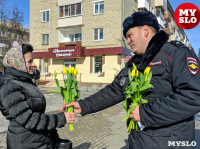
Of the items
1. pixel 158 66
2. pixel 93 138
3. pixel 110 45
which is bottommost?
pixel 93 138

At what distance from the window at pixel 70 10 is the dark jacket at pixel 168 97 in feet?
69.7

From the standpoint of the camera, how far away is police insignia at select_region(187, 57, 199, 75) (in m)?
1.51

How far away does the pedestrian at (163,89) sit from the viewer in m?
1.48

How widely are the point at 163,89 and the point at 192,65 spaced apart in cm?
34

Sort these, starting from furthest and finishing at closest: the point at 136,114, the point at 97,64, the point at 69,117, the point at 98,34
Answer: the point at 97,64, the point at 98,34, the point at 69,117, the point at 136,114

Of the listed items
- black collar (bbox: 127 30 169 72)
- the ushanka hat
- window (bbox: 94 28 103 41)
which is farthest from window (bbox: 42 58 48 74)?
black collar (bbox: 127 30 169 72)

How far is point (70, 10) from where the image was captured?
2195 centimetres

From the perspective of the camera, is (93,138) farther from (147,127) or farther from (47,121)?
(147,127)

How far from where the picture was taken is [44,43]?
23.7m

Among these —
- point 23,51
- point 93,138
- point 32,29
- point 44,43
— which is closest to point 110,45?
point 44,43

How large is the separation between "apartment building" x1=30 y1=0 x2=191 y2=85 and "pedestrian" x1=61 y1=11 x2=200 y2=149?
52.1 ft

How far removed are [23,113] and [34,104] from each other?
0.67 ft

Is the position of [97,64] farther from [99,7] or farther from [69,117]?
[69,117]

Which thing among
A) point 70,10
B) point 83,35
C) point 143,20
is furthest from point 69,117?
point 70,10
